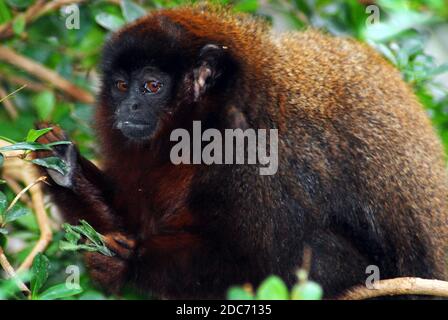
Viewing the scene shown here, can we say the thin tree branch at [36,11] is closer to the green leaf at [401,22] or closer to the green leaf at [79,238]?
the green leaf at [79,238]

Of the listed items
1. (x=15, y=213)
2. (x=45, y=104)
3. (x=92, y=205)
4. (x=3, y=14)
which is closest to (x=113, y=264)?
(x=92, y=205)

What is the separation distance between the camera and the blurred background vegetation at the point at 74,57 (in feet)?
16.6

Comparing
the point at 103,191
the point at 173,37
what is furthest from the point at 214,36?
the point at 103,191

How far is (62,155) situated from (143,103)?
22.2 inches

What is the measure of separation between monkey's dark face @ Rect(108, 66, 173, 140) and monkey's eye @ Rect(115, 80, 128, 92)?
0.19 feet

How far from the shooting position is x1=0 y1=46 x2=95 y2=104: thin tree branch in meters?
5.56

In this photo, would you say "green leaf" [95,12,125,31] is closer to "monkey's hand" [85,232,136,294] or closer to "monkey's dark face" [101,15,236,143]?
"monkey's dark face" [101,15,236,143]

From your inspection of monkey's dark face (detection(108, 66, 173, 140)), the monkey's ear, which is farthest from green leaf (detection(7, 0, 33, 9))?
the monkey's ear

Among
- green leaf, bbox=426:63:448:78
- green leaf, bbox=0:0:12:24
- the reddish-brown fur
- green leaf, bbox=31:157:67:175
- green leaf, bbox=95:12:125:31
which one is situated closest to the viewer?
green leaf, bbox=31:157:67:175

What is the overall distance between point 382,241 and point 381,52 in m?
1.43

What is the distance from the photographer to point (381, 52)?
529 cm

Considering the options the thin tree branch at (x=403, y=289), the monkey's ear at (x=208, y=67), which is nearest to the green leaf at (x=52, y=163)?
the monkey's ear at (x=208, y=67)

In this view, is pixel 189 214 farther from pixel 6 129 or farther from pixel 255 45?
pixel 6 129

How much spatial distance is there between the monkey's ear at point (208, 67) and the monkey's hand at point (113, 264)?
0.87 m
